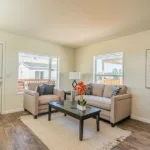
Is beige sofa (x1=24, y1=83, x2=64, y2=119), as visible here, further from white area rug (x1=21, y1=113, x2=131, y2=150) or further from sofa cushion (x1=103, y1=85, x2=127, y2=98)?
sofa cushion (x1=103, y1=85, x2=127, y2=98)

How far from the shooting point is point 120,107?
2957 millimetres

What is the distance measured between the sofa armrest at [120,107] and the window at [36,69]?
2.67 meters

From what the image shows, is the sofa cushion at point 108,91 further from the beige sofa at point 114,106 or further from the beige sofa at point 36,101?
the beige sofa at point 36,101

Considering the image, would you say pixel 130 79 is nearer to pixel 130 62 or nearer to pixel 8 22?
pixel 130 62

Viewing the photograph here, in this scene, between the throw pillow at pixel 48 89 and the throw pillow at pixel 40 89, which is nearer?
the throw pillow at pixel 40 89

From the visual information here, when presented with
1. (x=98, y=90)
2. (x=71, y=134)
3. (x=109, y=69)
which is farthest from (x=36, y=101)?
(x=109, y=69)

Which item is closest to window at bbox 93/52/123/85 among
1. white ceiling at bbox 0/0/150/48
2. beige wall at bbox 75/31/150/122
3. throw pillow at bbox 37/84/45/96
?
beige wall at bbox 75/31/150/122

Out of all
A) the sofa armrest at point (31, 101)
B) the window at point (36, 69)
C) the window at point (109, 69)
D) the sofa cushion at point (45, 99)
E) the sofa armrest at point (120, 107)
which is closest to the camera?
the sofa armrest at point (120, 107)

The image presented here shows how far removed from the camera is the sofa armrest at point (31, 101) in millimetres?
3219

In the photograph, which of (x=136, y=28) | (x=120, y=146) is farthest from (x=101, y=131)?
(x=136, y=28)

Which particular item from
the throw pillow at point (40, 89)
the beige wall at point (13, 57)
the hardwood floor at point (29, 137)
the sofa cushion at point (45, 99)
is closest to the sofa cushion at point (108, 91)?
the hardwood floor at point (29, 137)

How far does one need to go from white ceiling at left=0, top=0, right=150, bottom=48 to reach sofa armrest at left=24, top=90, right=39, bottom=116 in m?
1.77

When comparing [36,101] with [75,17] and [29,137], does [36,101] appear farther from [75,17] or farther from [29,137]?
[75,17]

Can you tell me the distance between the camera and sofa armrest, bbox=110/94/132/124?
2797 mm
